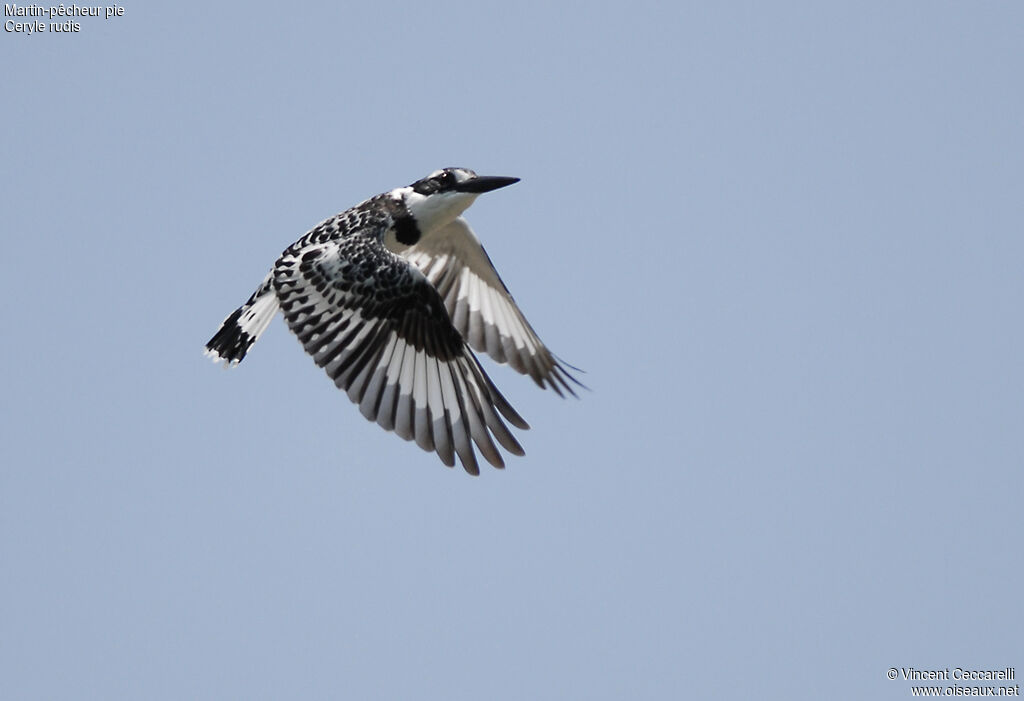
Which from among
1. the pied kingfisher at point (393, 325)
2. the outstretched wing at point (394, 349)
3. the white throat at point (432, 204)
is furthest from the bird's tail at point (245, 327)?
the white throat at point (432, 204)

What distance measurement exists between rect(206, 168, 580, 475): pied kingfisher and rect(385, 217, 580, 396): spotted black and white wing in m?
0.10

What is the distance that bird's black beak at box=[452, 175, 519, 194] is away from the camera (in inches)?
317

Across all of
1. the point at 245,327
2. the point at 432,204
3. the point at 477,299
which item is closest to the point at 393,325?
the point at 245,327

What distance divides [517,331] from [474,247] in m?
0.64

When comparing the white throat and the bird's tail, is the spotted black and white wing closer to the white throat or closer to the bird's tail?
→ the white throat

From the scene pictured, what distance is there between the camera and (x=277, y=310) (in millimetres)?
7508

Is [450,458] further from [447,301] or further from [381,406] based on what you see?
[447,301]

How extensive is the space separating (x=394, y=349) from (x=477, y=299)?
5.78 feet

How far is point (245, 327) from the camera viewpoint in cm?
752

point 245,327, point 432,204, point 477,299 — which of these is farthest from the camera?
point 477,299

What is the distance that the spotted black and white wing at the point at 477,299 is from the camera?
27.4 ft

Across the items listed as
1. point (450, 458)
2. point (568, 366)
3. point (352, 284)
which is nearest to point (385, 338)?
point (352, 284)

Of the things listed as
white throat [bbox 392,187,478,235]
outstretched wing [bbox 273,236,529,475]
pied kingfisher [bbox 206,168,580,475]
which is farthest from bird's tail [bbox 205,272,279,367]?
white throat [bbox 392,187,478,235]

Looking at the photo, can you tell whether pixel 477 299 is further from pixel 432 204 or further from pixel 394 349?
pixel 394 349
